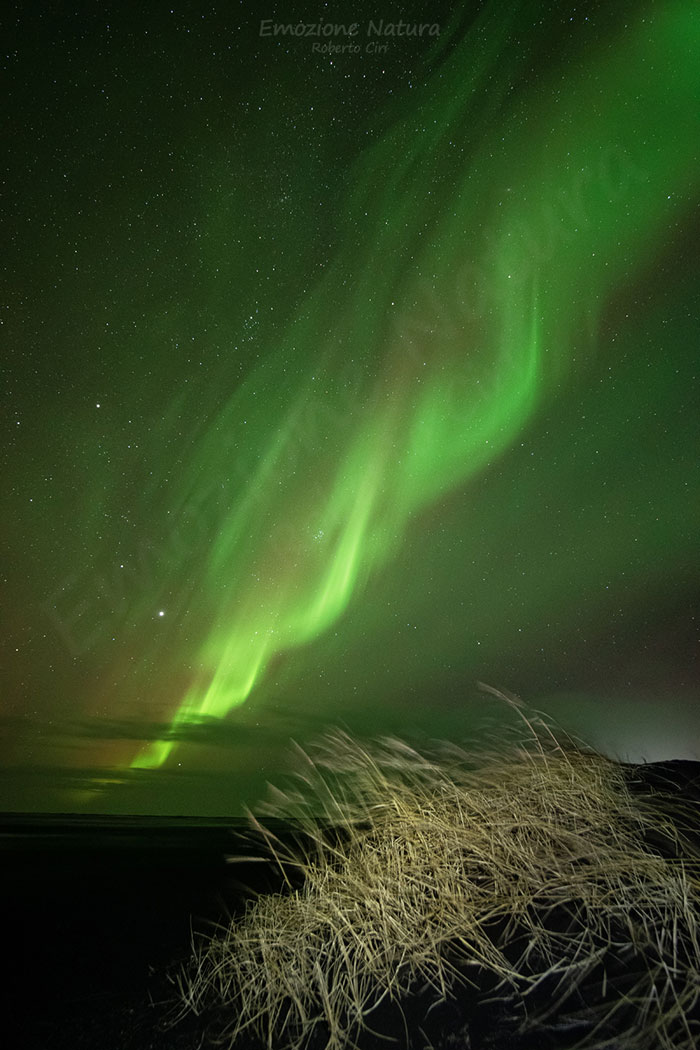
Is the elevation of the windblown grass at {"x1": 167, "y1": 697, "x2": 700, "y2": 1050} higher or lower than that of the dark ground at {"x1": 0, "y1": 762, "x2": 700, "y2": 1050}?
higher

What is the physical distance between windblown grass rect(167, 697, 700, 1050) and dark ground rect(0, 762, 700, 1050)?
21 centimetres

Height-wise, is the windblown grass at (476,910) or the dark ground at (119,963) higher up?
the windblown grass at (476,910)

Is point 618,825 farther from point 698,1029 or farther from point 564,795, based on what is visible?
point 698,1029

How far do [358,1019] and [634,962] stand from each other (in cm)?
184

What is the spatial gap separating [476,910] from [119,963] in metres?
3.73

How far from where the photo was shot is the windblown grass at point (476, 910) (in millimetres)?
4602

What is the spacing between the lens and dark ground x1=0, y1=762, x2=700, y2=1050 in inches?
186

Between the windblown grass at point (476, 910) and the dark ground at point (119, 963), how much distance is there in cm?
21

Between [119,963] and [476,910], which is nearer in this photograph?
[476,910]

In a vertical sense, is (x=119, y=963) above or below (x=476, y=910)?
below

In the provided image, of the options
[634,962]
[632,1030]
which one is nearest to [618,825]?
[634,962]

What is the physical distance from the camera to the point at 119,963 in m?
6.95

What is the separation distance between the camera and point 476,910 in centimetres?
541

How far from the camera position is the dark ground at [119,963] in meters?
4.72
